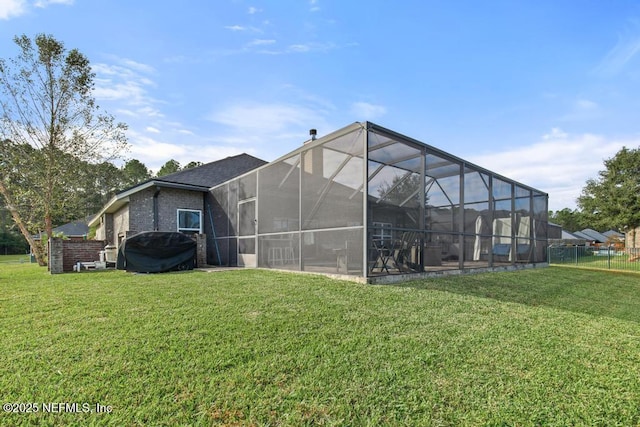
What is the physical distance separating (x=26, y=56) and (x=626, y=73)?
20611 mm

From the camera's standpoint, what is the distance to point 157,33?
23.6ft

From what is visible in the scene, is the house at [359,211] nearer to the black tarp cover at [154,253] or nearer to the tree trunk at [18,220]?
the black tarp cover at [154,253]

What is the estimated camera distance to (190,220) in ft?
39.2

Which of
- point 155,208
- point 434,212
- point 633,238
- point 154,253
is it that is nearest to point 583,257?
point 434,212

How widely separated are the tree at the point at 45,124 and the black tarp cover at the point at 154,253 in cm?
753

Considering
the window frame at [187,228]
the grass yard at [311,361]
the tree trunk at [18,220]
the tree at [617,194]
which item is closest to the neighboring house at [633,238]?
the tree at [617,194]

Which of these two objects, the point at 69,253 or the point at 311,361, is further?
the point at 69,253

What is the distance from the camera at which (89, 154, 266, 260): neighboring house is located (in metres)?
11.0

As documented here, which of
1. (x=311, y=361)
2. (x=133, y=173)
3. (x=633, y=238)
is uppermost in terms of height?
(x=133, y=173)

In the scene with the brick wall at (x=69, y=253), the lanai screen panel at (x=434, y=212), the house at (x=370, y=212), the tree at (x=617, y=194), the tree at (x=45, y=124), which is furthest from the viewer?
the tree at (x=617, y=194)

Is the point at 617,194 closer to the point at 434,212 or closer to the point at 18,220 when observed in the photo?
the point at 434,212

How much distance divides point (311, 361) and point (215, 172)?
12365 mm

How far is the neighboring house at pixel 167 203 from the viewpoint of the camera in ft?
36.2

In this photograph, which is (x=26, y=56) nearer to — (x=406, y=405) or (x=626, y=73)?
(x=406, y=405)
